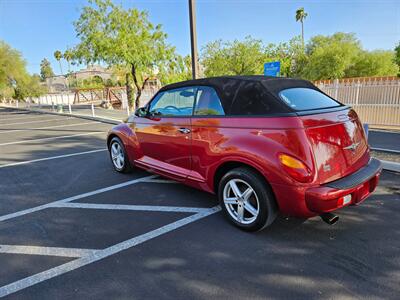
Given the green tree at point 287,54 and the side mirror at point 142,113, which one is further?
the green tree at point 287,54

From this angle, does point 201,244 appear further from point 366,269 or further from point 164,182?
point 164,182

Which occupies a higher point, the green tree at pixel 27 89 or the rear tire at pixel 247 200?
the green tree at pixel 27 89

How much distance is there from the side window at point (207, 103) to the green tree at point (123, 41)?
1333 centimetres

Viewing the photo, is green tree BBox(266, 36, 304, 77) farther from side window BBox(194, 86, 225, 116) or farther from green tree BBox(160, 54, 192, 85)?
side window BBox(194, 86, 225, 116)

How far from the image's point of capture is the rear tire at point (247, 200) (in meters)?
2.88

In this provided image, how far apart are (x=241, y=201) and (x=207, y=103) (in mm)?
1257

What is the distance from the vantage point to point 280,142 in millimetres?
2697

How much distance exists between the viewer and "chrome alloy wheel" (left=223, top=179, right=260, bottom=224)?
10.1 ft

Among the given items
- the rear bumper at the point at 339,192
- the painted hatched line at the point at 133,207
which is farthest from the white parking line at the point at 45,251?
the rear bumper at the point at 339,192

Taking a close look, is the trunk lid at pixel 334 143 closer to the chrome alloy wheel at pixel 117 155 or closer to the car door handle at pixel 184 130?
the car door handle at pixel 184 130

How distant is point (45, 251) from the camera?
116 inches

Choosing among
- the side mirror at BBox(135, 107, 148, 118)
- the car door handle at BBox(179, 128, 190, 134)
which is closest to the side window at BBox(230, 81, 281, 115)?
the car door handle at BBox(179, 128, 190, 134)

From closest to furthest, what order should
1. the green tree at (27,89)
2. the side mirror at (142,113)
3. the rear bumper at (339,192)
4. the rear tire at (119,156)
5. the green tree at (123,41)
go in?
the rear bumper at (339,192)
the side mirror at (142,113)
the rear tire at (119,156)
the green tree at (123,41)
the green tree at (27,89)

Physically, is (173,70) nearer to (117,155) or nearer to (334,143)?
(117,155)
